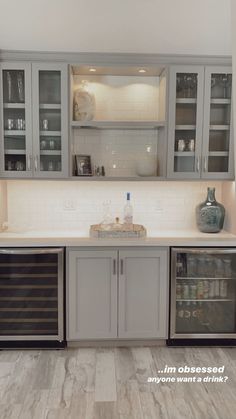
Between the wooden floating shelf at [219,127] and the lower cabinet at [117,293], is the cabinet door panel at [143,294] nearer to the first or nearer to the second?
the lower cabinet at [117,293]

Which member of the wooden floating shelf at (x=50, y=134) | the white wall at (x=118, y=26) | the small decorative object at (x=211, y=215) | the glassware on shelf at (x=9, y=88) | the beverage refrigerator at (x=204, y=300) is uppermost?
the white wall at (x=118, y=26)

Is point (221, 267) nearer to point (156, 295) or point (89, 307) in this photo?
point (156, 295)

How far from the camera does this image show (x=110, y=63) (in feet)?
10.2

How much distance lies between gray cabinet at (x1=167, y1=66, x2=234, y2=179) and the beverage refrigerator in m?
0.78

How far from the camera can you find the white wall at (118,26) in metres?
2.15

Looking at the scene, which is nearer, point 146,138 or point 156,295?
point 156,295

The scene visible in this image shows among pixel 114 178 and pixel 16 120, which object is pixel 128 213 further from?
pixel 16 120

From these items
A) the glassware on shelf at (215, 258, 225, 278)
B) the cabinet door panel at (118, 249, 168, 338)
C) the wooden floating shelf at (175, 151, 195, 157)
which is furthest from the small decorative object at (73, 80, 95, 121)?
the glassware on shelf at (215, 258, 225, 278)

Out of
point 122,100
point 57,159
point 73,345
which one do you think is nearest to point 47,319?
point 73,345

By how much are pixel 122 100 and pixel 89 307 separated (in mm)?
1953

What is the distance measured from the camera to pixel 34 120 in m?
3.12

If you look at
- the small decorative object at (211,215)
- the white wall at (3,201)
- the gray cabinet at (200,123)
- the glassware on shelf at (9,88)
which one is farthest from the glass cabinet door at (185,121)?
the white wall at (3,201)

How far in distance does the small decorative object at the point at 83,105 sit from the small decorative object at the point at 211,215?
1.33 m

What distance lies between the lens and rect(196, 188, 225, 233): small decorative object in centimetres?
335
